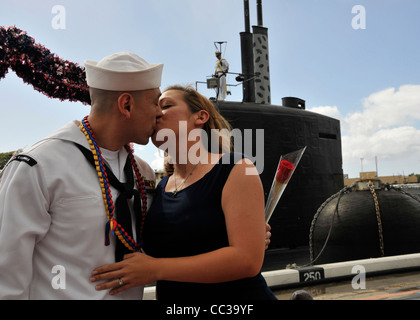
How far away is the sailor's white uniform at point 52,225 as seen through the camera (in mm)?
1412

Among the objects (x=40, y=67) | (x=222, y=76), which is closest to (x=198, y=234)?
(x=40, y=67)

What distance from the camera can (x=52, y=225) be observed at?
1528 millimetres

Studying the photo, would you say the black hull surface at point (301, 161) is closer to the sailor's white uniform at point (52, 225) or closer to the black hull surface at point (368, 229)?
the black hull surface at point (368, 229)

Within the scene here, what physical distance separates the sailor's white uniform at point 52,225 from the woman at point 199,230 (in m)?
0.10

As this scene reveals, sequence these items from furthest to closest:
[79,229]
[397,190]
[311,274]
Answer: [397,190], [311,274], [79,229]

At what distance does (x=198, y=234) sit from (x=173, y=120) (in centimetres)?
60

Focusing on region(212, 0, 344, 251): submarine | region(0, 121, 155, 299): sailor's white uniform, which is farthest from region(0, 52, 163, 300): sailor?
region(212, 0, 344, 251): submarine

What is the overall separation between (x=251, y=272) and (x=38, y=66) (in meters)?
3.15

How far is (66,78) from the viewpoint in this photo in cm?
390

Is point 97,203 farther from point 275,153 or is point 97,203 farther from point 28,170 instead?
point 275,153

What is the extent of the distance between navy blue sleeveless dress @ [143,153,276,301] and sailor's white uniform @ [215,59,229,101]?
7100 mm
